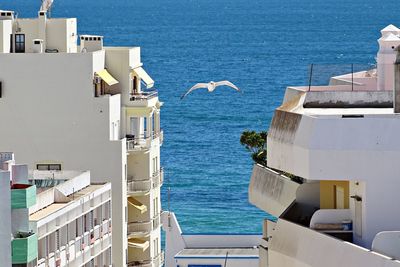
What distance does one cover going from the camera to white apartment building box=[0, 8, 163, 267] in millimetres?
45938

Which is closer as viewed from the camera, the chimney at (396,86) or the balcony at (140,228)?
the chimney at (396,86)

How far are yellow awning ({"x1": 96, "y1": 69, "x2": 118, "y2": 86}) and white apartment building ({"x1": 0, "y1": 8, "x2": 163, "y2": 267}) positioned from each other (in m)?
0.04

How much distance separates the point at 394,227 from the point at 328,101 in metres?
2.39

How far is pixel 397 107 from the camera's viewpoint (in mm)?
17734

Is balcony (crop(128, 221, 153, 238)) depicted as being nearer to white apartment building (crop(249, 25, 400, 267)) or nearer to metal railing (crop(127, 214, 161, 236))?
metal railing (crop(127, 214, 161, 236))

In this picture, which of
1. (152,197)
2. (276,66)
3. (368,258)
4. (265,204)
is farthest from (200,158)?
(368,258)

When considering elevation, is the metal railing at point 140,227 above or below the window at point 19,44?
below

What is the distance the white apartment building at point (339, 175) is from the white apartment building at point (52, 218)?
9.15m

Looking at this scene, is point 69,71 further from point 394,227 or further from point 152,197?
point 394,227

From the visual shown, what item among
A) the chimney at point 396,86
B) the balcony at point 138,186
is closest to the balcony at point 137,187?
the balcony at point 138,186

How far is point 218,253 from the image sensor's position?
42594mm

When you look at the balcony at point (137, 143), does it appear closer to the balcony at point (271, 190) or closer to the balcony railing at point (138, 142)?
the balcony railing at point (138, 142)

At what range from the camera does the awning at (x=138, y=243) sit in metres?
46.8

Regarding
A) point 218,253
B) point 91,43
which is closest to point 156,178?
point 91,43
